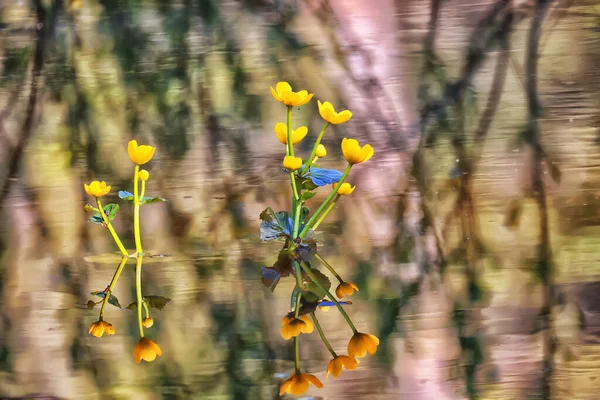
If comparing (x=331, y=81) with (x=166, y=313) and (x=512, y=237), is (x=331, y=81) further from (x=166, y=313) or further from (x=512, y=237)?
(x=166, y=313)

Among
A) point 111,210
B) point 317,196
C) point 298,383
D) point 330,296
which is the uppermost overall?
point 317,196

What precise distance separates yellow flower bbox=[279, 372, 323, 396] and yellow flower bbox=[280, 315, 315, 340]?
0.06 m

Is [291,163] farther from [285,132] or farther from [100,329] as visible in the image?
[100,329]

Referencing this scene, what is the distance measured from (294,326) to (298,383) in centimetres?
8

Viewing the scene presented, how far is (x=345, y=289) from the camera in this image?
2.05 ft

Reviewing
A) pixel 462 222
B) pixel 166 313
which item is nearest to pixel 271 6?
pixel 462 222

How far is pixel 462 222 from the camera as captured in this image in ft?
2.61

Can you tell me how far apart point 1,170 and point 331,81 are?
62cm

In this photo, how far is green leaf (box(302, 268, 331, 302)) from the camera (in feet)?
1.98

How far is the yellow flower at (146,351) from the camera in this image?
0.50m

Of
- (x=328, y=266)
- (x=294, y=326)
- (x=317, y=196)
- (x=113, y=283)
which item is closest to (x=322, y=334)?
(x=294, y=326)

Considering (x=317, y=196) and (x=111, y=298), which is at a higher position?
(x=317, y=196)

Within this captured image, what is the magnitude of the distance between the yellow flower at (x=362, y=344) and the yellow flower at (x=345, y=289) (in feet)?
0.27

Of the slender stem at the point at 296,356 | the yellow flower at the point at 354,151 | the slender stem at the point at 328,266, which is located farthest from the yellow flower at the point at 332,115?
the slender stem at the point at 296,356
